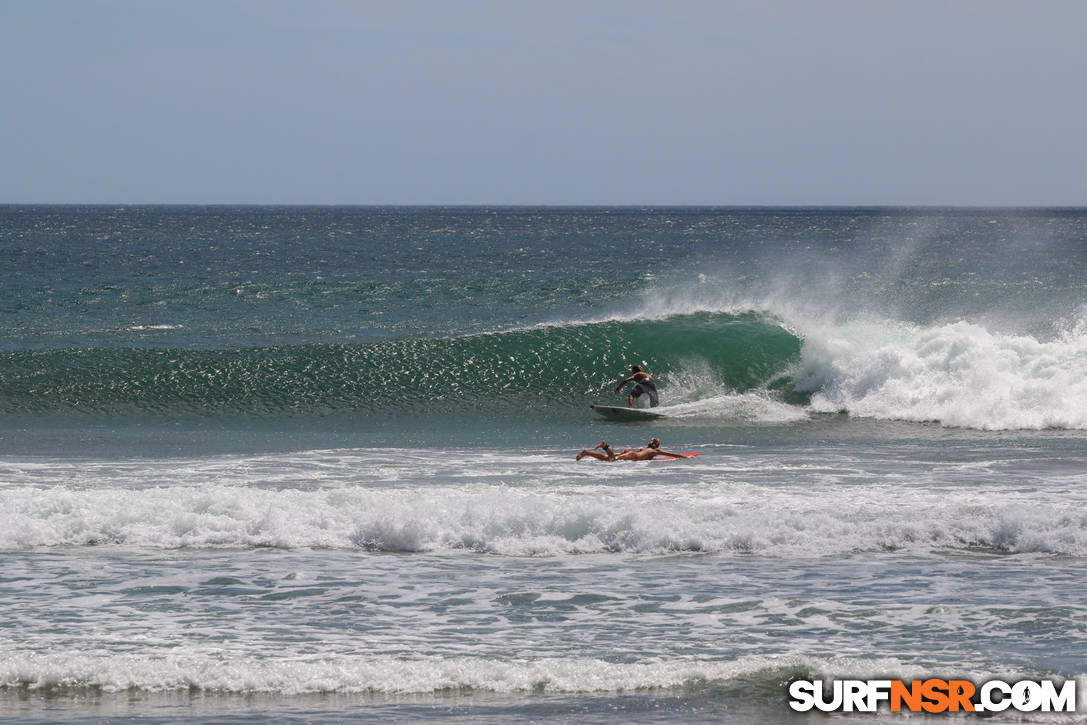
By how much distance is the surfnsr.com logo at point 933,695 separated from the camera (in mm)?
7898

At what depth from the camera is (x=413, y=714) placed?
7895mm

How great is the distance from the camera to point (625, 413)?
72.9ft

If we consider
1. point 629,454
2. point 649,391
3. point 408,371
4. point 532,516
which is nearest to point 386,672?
point 532,516

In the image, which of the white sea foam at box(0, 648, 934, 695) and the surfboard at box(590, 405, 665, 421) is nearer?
the white sea foam at box(0, 648, 934, 695)

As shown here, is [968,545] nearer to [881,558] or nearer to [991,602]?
[881,558]

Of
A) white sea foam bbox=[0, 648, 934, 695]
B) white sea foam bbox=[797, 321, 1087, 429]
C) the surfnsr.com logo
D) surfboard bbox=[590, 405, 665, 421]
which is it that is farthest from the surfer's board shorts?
the surfnsr.com logo

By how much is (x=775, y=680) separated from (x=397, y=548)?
510cm

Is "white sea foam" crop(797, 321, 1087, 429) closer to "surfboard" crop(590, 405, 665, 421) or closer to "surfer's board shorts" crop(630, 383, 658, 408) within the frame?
"surfer's board shorts" crop(630, 383, 658, 408)

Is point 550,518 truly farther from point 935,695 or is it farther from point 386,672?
→ point 935,695

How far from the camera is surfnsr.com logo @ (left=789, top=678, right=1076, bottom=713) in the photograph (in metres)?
7.90

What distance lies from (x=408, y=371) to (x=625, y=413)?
514 centimetres

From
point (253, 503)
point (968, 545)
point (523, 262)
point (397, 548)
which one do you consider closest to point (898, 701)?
point (968, 545)

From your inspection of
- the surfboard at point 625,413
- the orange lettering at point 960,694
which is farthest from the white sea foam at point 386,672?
the surfboard at point 625,413

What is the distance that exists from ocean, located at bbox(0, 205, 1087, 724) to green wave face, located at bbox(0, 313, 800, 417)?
0.10m
